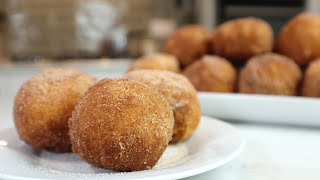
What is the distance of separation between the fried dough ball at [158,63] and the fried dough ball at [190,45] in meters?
0.03

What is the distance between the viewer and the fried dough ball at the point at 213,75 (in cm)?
110

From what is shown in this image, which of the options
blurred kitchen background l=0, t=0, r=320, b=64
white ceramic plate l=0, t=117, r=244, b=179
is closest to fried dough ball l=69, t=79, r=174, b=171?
white ceramic plate l=0, t=117, r=244, b=179

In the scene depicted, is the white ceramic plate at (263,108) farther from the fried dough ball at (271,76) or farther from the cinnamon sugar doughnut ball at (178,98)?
the cinnamon sugar doughnut ball at (178,98)

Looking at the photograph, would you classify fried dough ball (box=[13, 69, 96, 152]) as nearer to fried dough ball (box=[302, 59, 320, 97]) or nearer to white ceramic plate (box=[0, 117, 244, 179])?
white ceramic plate (box=[0, 117, 244, 179])

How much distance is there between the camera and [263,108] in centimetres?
100

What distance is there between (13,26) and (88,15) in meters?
0.53

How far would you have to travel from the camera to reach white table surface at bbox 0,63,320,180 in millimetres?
673

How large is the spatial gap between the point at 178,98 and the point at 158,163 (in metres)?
0.13

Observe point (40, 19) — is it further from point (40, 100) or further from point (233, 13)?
point (40, 100)

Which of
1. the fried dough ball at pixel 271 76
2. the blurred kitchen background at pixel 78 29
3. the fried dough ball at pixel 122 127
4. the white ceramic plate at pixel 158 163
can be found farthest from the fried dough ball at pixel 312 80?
the blurred kitchen background at pixel 78 29

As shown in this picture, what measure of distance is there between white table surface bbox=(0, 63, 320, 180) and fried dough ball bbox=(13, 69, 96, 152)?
224 millimetres

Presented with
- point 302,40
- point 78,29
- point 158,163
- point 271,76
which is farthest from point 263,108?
point 78,29

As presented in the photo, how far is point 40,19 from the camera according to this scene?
11.9 feet

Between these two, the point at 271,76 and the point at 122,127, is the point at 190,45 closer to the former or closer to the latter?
the point at 271,76
